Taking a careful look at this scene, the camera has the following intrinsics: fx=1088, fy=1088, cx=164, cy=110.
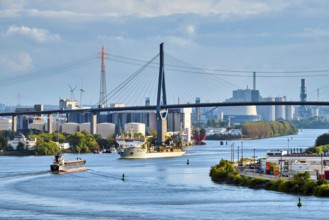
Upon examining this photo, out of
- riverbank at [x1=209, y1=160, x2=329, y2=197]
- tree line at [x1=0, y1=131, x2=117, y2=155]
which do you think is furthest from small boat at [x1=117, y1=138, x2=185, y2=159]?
riverbank at [x1=209, y1=160, x2=329, y2=197]

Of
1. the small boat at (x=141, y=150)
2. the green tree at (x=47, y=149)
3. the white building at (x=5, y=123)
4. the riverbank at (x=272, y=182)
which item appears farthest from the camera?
the white building at (x=5, y=123)

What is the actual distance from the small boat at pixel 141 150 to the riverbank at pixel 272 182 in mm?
17517

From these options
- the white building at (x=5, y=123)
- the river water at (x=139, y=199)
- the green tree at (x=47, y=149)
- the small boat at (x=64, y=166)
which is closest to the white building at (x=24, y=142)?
the green tree at (x=47, y=149)

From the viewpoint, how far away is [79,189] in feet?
96.0

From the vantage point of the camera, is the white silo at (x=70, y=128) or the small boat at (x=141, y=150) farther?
the white silo at (x=70, y=128)

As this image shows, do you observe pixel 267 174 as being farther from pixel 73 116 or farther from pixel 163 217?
Result: pixel 73 116

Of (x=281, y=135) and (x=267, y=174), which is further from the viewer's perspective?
(x=281, y=135)

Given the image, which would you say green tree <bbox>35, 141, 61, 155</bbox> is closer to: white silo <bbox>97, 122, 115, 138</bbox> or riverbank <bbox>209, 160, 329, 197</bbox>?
white silo <bbox>97, 122, 115, 138</bbox>

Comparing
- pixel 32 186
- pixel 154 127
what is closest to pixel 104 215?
pixel 32 186

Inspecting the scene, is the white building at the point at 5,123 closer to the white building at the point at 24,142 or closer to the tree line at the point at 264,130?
the tree line at the point at 264,130

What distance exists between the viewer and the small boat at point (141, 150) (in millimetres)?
51031

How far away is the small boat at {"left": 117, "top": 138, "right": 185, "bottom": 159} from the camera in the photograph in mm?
51031

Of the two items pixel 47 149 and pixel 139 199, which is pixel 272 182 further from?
pixel 47 149

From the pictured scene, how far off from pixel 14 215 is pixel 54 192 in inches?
220
